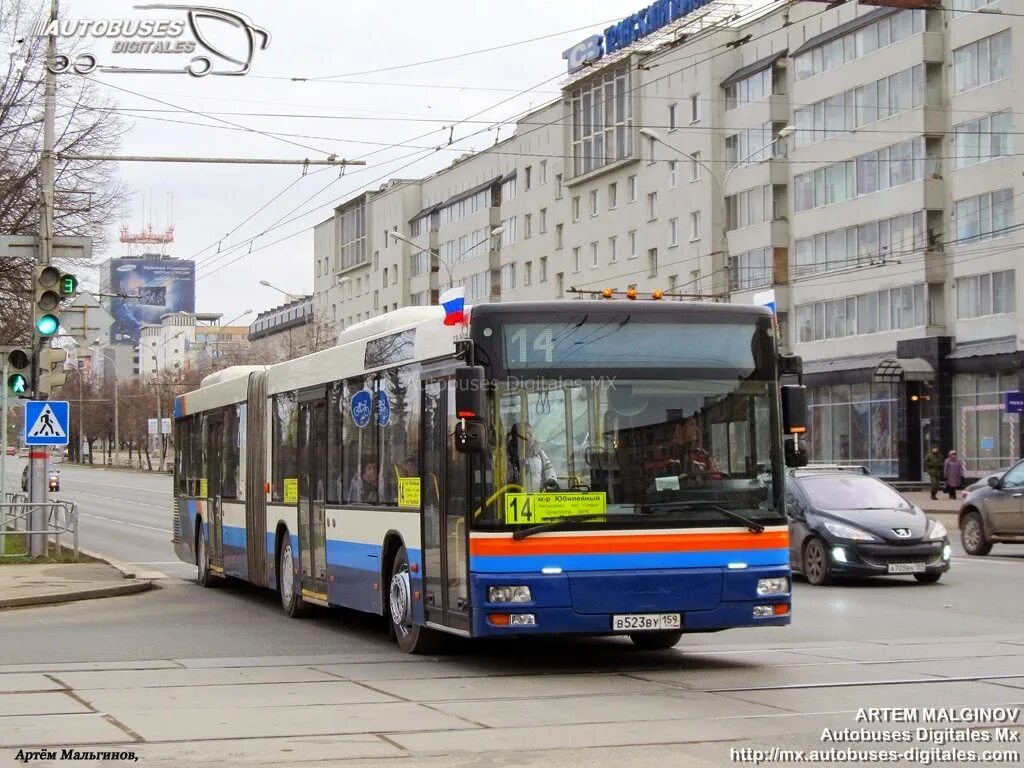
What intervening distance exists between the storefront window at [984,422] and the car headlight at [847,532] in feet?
109

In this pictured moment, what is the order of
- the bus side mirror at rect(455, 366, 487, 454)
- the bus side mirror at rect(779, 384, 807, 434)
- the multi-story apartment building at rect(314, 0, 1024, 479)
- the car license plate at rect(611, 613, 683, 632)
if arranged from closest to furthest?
1. the bus side mirror at rect(455, 366, 487, 454)
2. the car license plate at rect(611, 613, 683, 632)
3. the bus side mirror at rect(779, 384, 807, 434)
4. the multi-story apartment building at rect(314, 0, 1024, 479)

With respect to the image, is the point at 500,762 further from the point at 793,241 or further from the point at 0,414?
the point at 793,241

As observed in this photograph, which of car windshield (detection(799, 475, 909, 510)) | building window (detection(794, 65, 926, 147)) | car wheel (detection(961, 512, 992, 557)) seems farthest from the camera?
building window (detection(794, 65, 926, 147))

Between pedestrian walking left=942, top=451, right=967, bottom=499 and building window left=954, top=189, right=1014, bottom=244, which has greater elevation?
building window left=954, top=189, right=1014, bottom=244

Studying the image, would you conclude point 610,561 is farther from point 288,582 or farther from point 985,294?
point 985,294

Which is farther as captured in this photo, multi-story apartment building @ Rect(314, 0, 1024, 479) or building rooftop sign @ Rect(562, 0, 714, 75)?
building rooftop sign @ Rect(562, 0, 714, 75)

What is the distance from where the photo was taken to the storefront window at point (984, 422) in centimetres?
5244

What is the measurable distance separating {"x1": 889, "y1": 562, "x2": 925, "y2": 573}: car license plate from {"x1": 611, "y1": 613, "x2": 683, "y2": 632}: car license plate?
8.69 metres

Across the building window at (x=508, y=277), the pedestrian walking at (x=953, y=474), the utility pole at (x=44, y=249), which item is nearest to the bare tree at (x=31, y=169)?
the utility pole at (x=44, y=249)

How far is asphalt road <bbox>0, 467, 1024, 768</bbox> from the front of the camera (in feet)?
27.6

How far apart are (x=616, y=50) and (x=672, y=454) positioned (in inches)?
2393

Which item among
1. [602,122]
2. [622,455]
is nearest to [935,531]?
[622,455]

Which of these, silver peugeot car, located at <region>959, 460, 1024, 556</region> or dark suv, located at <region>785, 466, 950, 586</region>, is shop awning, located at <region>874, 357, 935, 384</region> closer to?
silver peugeot car, located at <region>959, 460, 1024, 556</region>

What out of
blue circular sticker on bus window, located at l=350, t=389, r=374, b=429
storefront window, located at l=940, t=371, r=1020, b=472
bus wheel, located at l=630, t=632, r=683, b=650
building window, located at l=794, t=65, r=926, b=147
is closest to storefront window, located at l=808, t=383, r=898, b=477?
storefront window, located at l=940, t=371, r=1020, b=472
